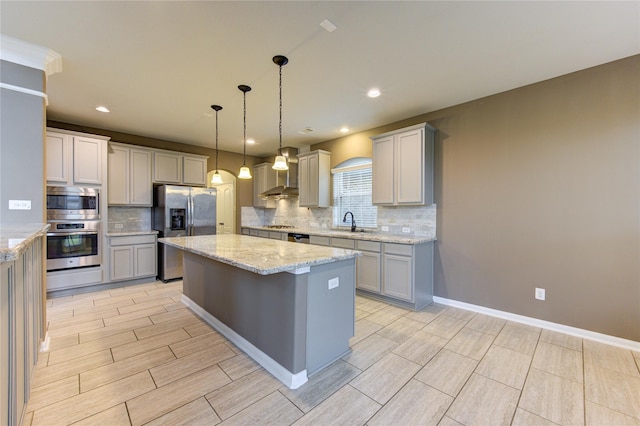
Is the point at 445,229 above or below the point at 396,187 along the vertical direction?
below

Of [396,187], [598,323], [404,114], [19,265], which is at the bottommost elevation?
[598,323]

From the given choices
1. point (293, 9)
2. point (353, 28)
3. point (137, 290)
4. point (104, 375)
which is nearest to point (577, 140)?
point (353, 28)

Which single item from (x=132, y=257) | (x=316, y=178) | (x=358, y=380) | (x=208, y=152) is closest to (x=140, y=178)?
(x=132, y=257)

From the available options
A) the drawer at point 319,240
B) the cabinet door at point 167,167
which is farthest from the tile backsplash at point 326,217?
the cabinet door at point 167,167

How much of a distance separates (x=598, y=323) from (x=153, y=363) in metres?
4.12

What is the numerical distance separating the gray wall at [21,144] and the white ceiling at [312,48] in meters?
0.35

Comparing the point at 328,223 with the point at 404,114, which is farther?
the point at 328,223

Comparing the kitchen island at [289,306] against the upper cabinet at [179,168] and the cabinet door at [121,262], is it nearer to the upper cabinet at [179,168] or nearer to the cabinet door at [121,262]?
the cabinet door at [121,262]

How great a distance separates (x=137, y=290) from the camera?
13.9ft

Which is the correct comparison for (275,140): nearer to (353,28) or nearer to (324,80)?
(324,80)

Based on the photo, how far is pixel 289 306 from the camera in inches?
78.8

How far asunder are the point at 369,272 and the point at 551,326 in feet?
6.70

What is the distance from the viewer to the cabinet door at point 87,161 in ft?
13.1

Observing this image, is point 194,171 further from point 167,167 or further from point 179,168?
point 167,167
